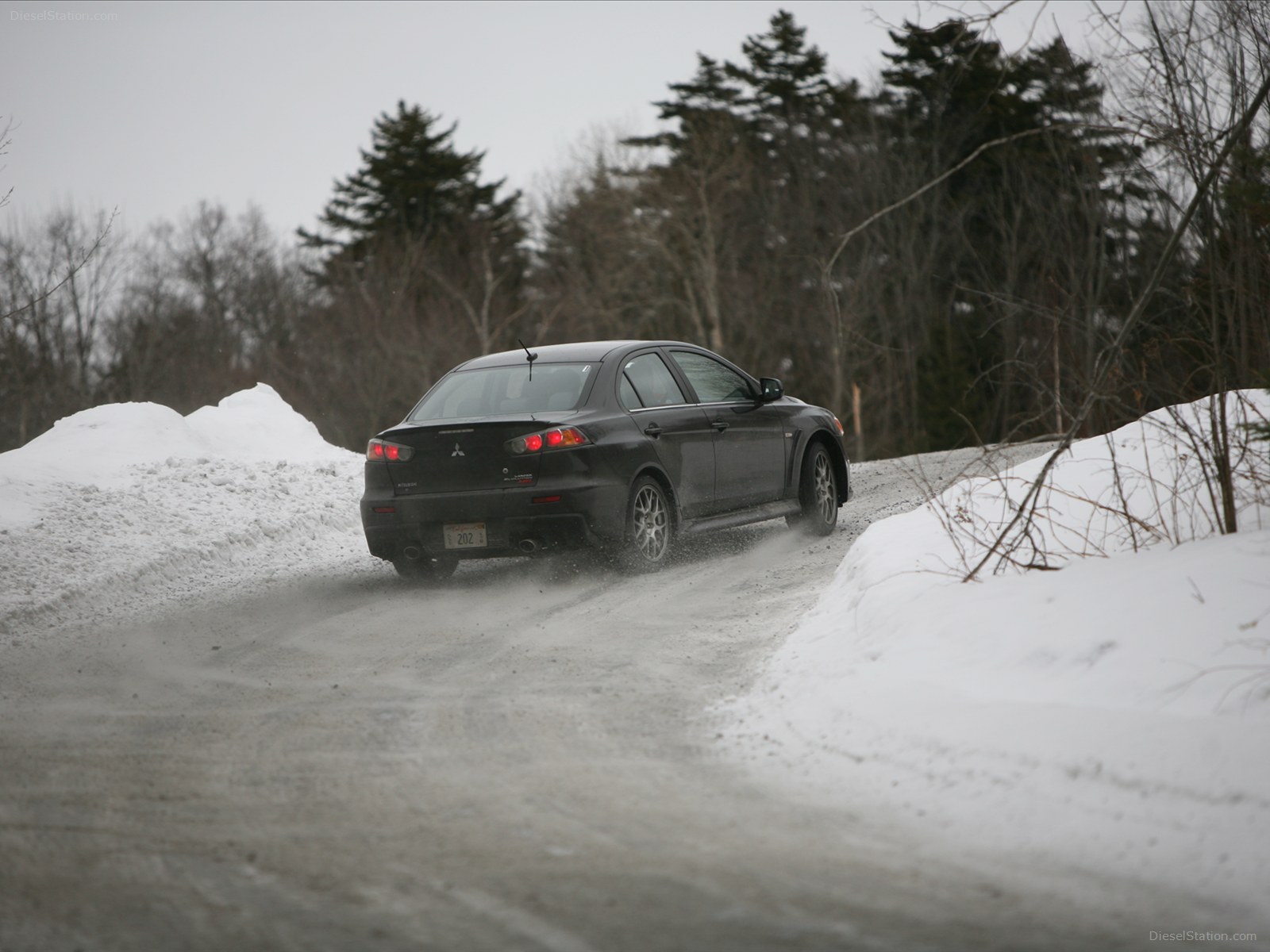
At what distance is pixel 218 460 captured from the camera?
12.8 meters

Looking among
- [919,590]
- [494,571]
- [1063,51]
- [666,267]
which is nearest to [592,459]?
[494,571]

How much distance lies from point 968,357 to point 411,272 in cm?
2111

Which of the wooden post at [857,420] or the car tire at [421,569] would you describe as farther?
the wooden post at [857,420]

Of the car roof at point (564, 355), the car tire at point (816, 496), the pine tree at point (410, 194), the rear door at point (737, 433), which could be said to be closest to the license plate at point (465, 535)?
the car roof at point (564, 355)

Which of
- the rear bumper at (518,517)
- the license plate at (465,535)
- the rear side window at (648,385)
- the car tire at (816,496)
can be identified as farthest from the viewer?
the car tire at (816,496)

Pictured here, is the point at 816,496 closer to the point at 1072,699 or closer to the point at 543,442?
the point at 543,442

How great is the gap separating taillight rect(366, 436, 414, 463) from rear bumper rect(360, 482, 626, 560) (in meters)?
0.27

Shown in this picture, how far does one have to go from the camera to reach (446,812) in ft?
13.5

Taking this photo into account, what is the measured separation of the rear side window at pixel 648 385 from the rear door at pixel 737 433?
9.0 inches

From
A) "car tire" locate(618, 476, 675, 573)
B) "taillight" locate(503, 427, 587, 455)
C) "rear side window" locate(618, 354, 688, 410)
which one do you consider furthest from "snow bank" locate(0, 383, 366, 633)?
"rear side window" locate(618, 354, 688, 410)

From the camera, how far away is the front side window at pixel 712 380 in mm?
10305

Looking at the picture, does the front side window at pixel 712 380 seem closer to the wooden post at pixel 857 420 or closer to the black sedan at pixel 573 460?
the black sedan at pixel 573 460

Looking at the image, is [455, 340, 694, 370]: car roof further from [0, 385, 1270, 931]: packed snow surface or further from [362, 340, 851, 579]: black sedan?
Result: [0, 385, 1270, 931]: packed snow surface

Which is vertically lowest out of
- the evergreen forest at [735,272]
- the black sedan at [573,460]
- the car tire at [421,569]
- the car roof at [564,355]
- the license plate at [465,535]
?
the car tire at [421,569]
